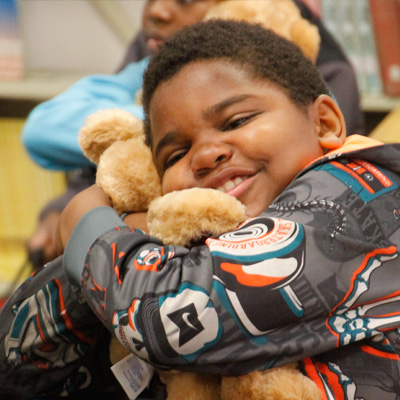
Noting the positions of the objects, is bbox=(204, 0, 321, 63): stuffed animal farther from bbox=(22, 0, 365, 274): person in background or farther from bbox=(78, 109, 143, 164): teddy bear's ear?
bbox=(78, 109, 143, 164): teddy bear's ear

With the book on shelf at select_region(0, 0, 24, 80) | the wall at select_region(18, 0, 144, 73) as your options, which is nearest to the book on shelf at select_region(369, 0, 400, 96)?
the wall at select_region(18, 0, 144, 73)

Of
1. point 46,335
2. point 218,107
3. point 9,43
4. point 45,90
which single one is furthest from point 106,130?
point 9,43

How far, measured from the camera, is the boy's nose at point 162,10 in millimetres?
1480

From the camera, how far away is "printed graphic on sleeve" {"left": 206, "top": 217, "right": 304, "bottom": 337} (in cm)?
61

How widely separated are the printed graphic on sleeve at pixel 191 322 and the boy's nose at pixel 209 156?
21 centimetres

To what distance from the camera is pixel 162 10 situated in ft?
4.89

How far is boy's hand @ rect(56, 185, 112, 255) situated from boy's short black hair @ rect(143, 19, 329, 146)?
115mm

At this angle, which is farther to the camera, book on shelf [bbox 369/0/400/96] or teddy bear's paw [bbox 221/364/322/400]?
book on shelf [bbox 369/0/400/96]

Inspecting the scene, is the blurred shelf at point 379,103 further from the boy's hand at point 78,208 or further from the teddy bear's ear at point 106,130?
the boy's hand at point 78,208

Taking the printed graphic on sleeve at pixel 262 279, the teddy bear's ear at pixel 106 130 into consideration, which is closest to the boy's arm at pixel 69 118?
the teddy bear's ear at pixel 106 130

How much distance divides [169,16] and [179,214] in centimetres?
93

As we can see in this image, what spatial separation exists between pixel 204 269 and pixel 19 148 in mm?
1796

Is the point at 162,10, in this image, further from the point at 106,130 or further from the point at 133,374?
the point at 133,374

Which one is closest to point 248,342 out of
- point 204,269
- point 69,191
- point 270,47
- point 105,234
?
point 204,269
